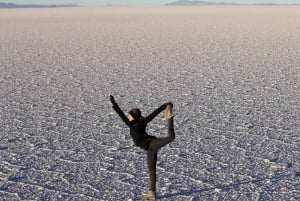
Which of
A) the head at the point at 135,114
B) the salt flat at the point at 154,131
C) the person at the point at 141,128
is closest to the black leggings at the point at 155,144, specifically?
the person at the point at 141,128

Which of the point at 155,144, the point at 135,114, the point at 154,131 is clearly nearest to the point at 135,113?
the point at 135,114

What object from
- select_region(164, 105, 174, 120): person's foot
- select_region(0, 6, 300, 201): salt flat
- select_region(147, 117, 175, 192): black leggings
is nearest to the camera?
select_region(164, 105, 174, 120): person's foot

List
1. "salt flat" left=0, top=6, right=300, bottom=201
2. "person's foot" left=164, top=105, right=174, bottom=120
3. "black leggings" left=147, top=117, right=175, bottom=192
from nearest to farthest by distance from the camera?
1. "person's foot" left=164, top=105, right=174, bottom=120
2. "black leggings" left=147, top=117, right=175, bottom=192
3. "salt flat" left=0, top=6, right=300, bottom=201

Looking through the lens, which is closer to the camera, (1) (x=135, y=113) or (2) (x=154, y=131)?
(1) (x=135, y=113)

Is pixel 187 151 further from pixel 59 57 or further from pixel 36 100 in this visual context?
pixel 59 57

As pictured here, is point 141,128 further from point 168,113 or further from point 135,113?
point 168,113

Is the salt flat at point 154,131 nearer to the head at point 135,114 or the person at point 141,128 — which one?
the person at point 141,128

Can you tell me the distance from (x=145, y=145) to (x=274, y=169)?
1.96m

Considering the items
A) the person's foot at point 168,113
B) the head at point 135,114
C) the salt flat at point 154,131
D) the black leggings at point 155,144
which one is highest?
the person's foot at point 168,113

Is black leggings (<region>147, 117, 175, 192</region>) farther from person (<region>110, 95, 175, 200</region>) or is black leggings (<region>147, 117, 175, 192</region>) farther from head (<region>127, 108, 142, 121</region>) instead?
head (<region>127, 108, 142, 121</region>)

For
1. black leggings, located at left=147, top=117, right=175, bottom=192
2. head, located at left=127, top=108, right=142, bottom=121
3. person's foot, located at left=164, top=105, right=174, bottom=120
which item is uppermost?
person's foot, located at left=164, top=105, right=174, bottom=120

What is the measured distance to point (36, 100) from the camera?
7.09 m

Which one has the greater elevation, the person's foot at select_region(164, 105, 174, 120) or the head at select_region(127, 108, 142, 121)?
the person's foot at select_region(164, 105, 174, 120)

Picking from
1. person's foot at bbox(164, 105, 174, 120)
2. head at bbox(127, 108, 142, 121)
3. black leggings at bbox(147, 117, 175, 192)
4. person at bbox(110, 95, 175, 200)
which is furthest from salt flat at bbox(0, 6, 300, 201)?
person's foot at bbox(164, 105, 174, 120)
